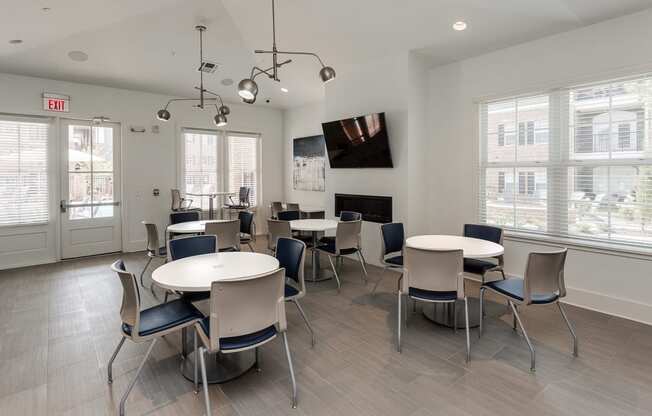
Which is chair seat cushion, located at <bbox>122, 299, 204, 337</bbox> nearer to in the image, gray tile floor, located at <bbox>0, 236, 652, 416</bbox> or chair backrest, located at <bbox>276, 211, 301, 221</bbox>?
gray tile floor, located at <bbox>0, 236, 652, 416</bbox>

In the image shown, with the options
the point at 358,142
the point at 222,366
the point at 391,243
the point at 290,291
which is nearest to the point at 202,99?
the point at 358,142

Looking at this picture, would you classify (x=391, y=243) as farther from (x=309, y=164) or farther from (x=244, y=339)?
(x=309, y=164)

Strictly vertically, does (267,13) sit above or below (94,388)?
above

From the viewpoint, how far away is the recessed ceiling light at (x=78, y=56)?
16.6ft

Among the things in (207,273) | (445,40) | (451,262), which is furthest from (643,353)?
(445,40)

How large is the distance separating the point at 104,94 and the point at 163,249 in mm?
3525

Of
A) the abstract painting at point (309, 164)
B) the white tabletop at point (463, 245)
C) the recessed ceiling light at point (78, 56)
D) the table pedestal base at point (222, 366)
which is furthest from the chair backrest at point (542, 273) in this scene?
the recessed ceiling light at point (78, 56)

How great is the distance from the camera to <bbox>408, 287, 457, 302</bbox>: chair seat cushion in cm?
274

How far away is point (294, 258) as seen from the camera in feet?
9.94

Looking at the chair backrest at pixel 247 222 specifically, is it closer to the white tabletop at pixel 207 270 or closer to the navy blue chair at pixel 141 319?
the white tabletop at pixel 207 270

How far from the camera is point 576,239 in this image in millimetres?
3916

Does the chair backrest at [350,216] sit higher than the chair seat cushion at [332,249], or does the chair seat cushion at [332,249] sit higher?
the chair backrest at [350,216]

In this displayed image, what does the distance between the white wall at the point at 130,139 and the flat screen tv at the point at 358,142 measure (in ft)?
9.47

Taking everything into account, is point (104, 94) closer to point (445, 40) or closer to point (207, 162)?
point (207, 162)
